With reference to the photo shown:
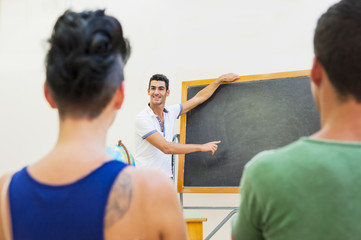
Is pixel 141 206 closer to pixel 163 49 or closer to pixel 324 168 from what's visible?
pixel 324 168

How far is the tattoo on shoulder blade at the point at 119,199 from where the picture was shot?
64 centimetres

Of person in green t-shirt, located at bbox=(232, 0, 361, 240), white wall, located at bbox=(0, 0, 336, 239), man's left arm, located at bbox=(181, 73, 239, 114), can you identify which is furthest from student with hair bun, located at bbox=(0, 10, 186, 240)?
white wall, located at bbox=(0, 0, 336, 239)

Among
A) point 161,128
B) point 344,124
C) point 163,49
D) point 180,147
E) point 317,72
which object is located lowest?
point 180,147

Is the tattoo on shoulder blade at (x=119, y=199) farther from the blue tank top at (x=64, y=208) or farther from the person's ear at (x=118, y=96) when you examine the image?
the person's ear at (x=118, y=96)

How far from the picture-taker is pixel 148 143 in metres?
2.94

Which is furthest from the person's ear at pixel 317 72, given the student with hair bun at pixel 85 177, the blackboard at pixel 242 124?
the blackboard at pixel 242 124

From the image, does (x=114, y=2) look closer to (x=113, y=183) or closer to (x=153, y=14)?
(x=153, y=14)

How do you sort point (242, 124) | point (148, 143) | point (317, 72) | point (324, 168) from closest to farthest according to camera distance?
point (324, 168) → point (317, 72) → point (242, 124) → point (148, 143)

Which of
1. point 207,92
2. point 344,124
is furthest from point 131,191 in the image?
point 207,92

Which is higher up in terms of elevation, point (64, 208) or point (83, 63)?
point (83, 63)

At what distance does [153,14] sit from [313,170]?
127 inches

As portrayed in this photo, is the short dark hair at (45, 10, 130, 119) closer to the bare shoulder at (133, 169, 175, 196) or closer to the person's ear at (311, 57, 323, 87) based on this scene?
the bare shoulder at (133, 169, 175, 196)

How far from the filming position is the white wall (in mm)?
3012

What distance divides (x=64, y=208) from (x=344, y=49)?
631 mm
